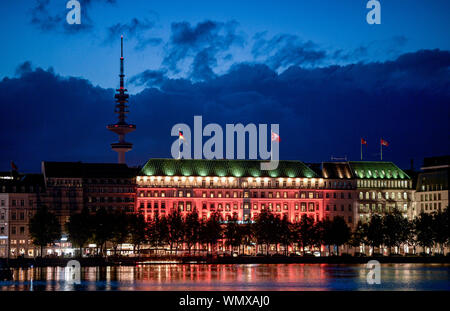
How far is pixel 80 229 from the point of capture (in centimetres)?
18775

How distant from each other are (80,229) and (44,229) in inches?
277

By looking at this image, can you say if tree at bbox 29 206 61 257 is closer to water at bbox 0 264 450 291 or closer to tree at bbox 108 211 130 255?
tree at bbox 108 211 130 255

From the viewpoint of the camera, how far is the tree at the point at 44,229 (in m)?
189

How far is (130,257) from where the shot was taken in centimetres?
18700

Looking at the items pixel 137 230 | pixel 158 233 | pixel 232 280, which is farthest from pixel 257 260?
pixel 232 280

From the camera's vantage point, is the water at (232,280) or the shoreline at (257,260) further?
the shoreline at (257,260)

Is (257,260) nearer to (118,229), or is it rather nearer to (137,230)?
(137,230)

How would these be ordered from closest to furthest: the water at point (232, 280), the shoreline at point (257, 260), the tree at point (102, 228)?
the water at point (232, 280), the shoreline at point (257, 260), the tree at point (102, 228)

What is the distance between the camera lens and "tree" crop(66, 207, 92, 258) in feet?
616

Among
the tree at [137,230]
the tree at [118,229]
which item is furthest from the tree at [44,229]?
the tree at [137,230]

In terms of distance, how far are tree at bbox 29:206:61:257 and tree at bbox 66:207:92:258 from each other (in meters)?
2.70

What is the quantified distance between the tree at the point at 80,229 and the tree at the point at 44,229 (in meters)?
2.70

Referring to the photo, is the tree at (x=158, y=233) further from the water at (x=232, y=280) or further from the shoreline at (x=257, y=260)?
the water at (x=232, y=280)
